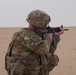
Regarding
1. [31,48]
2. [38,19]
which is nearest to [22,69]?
[31,48]

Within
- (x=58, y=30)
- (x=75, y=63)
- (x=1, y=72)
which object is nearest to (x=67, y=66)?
(x=75, y=63)

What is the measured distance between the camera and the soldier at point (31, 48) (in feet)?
11.7

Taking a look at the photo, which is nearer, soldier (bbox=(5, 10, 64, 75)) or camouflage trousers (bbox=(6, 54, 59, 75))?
soldier (bbox=(5, 10, 64, 75))

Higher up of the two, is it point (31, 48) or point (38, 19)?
point (38, 19)

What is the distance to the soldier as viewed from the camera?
3570mm

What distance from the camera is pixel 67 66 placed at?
25.1 ft

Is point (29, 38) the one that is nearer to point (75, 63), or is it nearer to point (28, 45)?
point (28, 45)

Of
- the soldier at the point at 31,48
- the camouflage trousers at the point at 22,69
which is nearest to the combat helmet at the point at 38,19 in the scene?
the soldier at the point at 31,48

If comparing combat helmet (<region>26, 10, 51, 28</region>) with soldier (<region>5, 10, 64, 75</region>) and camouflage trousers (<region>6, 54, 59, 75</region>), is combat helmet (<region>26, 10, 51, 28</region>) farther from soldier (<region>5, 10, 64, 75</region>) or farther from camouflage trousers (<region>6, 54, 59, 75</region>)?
camouflage trousers (<region>6, 54, 59, 75</region>)

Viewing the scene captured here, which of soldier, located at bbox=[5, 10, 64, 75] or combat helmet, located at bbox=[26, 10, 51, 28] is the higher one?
combat helmet, located at bbox=[26, 10, 51, 28]

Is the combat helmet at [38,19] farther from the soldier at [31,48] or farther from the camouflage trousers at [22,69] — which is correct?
the camouflage trousers at [22,69]

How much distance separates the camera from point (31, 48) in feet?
11.8

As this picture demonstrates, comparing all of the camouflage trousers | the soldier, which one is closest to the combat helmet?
the soldier

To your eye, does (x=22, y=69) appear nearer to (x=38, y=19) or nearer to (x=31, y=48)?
(x=31, y=48)
